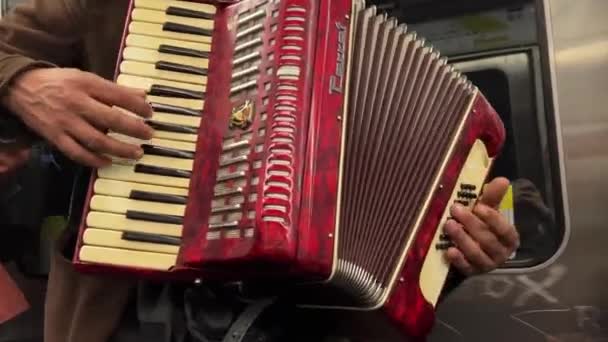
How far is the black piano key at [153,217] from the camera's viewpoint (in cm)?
108

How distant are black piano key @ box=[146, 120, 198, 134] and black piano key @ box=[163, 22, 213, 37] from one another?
159 mm

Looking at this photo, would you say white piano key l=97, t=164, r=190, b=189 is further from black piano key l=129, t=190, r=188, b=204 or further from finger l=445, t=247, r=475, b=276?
finger l=445, t=247, r=475, b=276

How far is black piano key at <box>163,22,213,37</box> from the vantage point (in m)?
1.19

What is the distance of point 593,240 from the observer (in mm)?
1809

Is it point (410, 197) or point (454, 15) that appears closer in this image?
point (410, 197)

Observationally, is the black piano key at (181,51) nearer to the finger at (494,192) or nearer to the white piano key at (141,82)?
the white piano key at (141,82)

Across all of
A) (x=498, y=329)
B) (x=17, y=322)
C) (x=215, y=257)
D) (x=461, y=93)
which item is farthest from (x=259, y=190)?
(x=17, y=322)

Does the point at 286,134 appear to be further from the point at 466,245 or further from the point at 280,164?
the point at 466,245

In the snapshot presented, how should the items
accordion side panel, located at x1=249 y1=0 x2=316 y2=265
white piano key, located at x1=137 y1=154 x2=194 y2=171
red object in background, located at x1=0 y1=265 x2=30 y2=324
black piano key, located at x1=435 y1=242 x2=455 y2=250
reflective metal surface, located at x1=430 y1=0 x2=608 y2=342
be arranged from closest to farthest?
accordion side panel, located at x1=249 y1=0 x2=316 y2=265, white piano key, located at x1=137 y1=154 x2=194 y2=171, black piano key, located at x1=435 y1=242 x2=455 y2=250, red object in background, located at x1=0 y1=265 x2=30 y2=324, reflective metal surface, located at x1=430 y1=0 x2=608 y2=342

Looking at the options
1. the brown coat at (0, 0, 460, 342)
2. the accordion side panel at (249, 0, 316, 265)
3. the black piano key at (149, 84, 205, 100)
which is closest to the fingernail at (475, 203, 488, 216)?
the brown coat at (0, 0, 460, 342)

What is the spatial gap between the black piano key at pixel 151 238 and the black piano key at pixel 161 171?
0.09m

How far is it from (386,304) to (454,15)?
1.09 metres

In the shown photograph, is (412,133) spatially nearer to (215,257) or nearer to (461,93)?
(461,93)

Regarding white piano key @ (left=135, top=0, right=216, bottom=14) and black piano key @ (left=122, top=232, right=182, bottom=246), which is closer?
black piano key @ (left=122, top=232, right=182, bottom=246)
